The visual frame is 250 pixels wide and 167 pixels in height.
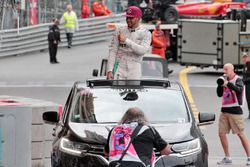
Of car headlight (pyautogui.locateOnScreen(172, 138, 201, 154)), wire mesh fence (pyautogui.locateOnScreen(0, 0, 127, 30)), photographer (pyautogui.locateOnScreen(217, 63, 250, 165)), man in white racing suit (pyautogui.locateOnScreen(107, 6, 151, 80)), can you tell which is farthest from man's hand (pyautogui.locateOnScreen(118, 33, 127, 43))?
wire mesh fence (pyautogui.locateOnScreen(0, 0, 127, 30))

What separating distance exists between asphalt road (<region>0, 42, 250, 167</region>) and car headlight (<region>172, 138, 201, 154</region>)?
17.5 feet

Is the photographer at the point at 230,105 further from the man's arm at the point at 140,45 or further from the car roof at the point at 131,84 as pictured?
the car roof at the point at 131,84

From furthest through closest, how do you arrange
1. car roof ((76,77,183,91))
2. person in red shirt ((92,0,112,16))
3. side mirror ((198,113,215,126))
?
person in red shirt ((92,0,112,16)), car roof ((76,77,183,91)), side mirror ((198,113,215,126))

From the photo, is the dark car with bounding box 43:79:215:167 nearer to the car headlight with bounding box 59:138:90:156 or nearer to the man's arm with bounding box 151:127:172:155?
the car headlight with bounding box 59:138:90:156

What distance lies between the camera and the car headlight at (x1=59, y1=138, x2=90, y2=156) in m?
10.1

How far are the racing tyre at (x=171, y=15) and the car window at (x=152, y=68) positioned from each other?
657 inches

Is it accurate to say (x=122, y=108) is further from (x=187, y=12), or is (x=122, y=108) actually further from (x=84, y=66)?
(x=187, y=12)

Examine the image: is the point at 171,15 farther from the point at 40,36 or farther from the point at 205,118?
the point at 205,118

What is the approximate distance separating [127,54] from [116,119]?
275 centimetres

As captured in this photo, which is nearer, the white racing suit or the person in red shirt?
the white racing suit

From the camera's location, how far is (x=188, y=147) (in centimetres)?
1016

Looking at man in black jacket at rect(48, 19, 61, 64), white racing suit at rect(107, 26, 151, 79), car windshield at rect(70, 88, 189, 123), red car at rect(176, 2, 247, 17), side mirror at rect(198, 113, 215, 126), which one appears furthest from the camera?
red car at rect(176, 2, 247, 17)

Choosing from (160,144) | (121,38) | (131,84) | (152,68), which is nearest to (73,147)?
(160,144)

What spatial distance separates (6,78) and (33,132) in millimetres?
17727
